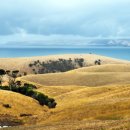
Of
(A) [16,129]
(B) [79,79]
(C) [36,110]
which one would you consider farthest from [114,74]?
(A) [16,129]

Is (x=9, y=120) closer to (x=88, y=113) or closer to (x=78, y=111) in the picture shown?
(x=78, y=111)

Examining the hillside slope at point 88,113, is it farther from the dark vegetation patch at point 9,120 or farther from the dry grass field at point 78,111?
the dark vegetation patch at point 9,120

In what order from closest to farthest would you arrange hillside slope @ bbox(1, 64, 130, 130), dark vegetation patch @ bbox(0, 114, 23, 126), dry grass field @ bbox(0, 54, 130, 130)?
1. hillside slope @ bbox(1, 64, 130, 130)
2. dry grass field @ bbox(0, 54, 130, 130)
3. dark vegetation patch @ bbox(0, 114, 23, 126)

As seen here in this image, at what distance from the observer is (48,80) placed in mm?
197625

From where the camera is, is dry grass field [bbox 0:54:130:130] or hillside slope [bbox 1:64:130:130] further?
dry grass field [bbox 0:54:130:130]

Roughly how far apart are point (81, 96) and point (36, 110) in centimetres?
2642

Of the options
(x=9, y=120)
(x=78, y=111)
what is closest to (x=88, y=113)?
(x=78, y=111)

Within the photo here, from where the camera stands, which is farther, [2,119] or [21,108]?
[21,108]

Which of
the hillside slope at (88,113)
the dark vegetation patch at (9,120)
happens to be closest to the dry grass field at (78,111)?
the hillside slope at (88,113)

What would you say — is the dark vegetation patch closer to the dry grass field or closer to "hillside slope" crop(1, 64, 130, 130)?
the dry grass field

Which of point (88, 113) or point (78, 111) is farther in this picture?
point (78, 111)

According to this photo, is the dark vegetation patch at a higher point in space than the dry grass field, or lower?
lower

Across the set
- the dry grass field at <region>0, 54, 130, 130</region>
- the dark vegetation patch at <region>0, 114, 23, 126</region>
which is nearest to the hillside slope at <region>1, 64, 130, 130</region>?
the dry grass field at <region>0, 54, 130, 130</region>

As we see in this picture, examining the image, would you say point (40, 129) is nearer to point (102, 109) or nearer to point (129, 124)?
point (129, 124)
